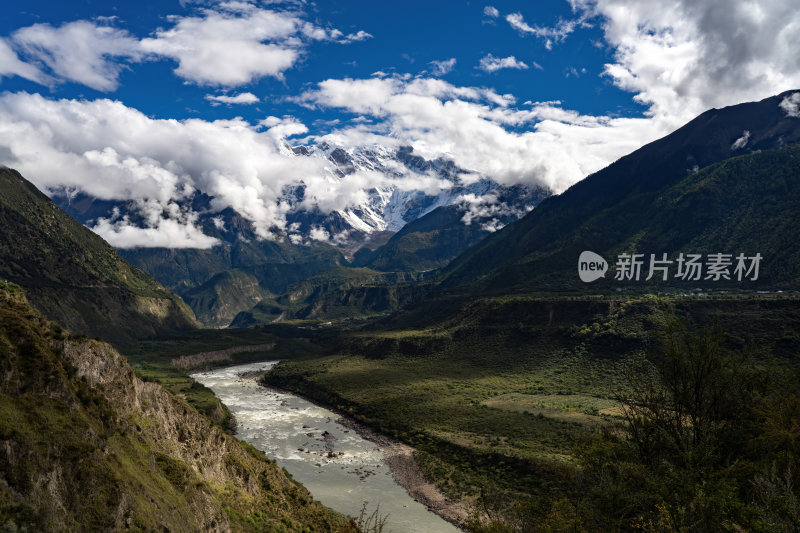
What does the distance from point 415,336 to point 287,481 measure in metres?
130

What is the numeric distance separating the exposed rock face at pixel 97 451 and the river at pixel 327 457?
19.0 metres

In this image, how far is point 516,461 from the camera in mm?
90062

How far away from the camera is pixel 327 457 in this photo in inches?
4109

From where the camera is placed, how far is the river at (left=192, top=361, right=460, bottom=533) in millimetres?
78938

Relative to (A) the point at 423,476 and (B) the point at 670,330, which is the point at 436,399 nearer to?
(A) the point at 423,476

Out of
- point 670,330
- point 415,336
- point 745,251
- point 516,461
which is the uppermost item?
point 745,251

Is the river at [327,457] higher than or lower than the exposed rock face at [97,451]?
lower

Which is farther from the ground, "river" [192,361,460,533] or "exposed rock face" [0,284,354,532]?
"exposed rock face" [0,284,354,532]

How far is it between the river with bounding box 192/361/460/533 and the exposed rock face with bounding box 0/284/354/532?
19.0 metres

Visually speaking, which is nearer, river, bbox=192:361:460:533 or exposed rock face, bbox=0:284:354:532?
→ exposed rock face, bbox=0:284:354:532

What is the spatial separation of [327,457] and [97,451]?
77115 mm

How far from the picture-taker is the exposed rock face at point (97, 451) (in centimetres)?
2800

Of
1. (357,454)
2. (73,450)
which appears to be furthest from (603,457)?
(357,454)

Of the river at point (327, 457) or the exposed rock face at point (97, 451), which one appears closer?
the exposed rock face at point (97, 451)
